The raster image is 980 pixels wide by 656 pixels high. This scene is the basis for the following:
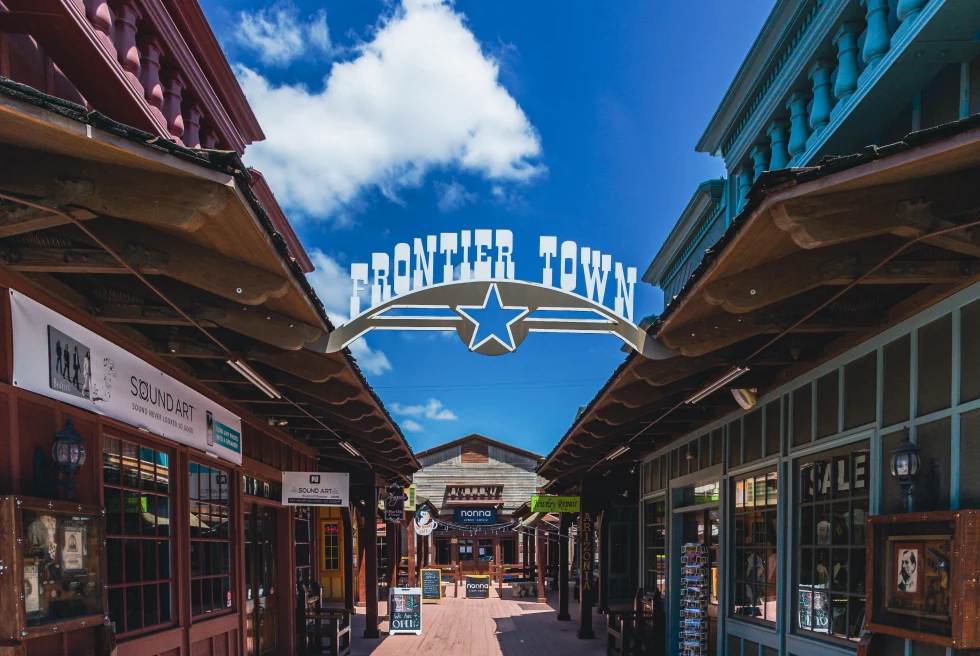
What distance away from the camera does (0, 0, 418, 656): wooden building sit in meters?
3.48

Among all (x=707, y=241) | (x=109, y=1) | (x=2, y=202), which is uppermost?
(x=109, y=1)

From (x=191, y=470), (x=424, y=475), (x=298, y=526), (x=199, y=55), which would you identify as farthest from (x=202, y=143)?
(x=424, y=475)

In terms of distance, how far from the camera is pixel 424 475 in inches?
1431

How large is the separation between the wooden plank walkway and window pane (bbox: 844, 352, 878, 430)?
8620mm

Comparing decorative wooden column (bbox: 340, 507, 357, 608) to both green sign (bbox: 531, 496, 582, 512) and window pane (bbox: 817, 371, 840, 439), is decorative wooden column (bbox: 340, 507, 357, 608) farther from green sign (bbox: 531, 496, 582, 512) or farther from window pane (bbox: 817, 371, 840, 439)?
window pane (bbox: 817, 371, 840, 439)

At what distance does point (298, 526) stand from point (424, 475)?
76.3 ft

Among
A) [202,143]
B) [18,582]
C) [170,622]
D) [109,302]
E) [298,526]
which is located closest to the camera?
[18,582]

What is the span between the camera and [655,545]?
13.7 m

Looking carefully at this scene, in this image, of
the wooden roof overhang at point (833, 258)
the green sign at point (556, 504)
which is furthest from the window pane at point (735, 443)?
the green sign at point (556, 504)

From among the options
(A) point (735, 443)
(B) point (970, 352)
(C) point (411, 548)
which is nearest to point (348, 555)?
(C) point (411, 548)

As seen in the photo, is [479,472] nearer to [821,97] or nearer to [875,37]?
[821,97]

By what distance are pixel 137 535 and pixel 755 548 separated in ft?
18.9

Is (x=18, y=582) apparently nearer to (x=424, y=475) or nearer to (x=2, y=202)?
(x=2, y=202)

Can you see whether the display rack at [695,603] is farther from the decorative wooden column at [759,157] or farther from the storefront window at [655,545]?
the decorative wooden column at [759,157]
